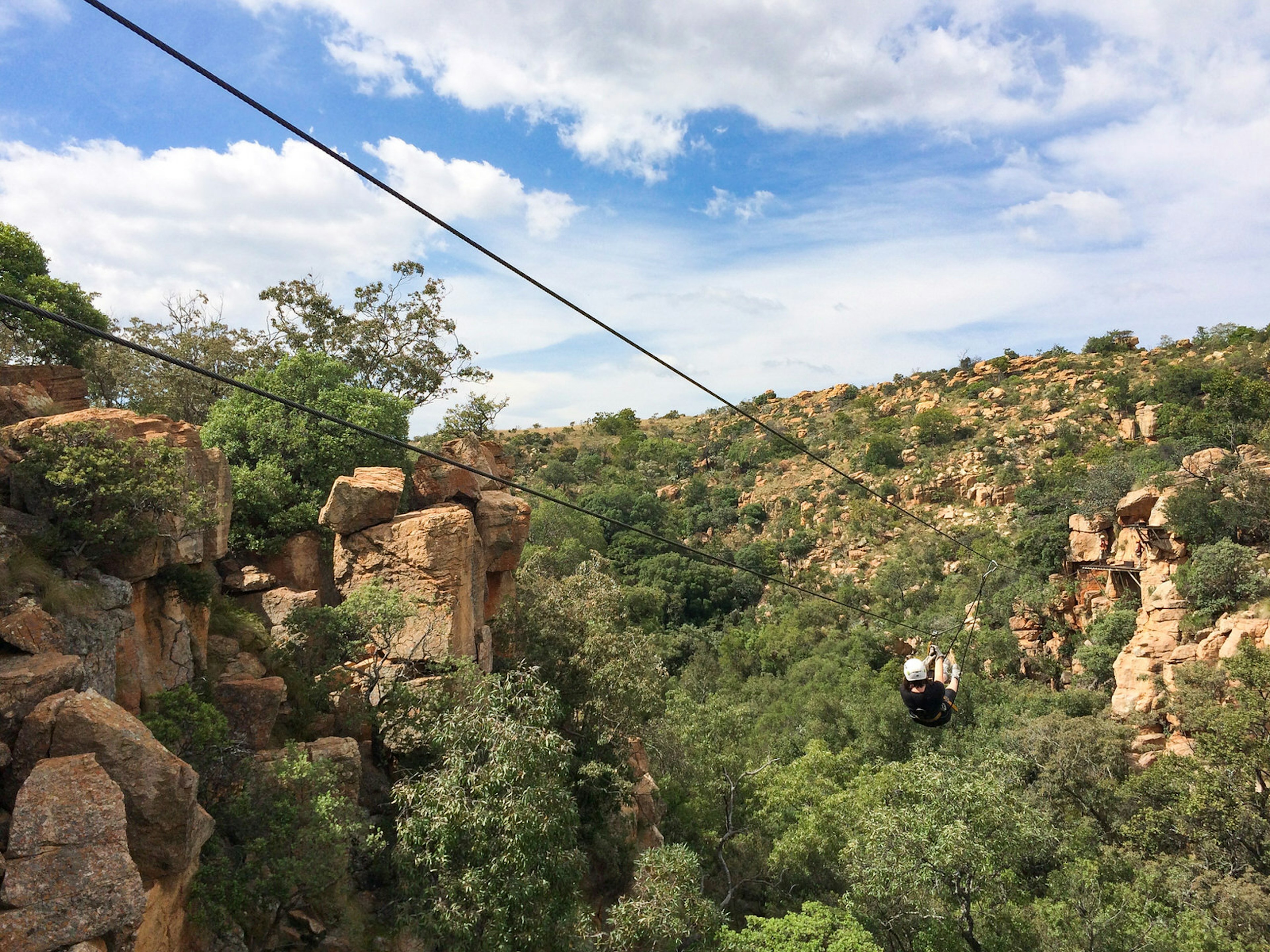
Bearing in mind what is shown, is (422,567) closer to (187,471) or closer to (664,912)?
(187,471)

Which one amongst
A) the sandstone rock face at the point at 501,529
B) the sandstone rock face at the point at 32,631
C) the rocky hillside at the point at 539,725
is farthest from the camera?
the sandstone rock face at the point at 501,529

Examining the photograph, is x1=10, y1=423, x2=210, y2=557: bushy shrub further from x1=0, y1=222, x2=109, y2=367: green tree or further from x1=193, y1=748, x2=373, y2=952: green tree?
x1=0, y1=222, x2=109, y2=367: green tree

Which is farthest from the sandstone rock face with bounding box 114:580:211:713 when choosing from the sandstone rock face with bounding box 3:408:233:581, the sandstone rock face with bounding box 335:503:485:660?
the sandstone rock face with bounding box 335:503:485:660

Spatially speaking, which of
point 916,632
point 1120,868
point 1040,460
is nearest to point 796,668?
point 916,632

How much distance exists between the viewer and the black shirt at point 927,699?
984 cm

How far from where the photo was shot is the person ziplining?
968 cm

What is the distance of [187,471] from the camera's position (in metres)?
11.0

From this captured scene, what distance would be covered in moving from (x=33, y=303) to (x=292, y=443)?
514cm

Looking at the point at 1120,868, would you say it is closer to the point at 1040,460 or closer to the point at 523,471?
the point at 1040,460

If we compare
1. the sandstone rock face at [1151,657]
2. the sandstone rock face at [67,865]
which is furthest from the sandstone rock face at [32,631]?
the sandstone rock face at [1151,657]

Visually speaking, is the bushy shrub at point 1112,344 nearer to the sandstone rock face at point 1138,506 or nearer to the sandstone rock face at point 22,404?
the sandstone rock face at point 1138,506

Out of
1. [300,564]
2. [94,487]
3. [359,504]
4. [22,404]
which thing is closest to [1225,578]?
[359,504]

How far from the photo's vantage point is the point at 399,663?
13727mm

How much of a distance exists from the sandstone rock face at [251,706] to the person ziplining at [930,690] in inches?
345
